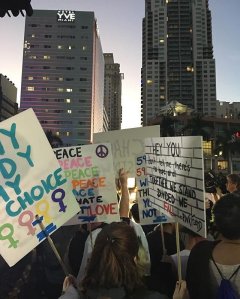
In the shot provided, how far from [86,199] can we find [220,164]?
91.1 metres

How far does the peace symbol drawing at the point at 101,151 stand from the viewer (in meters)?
4.43

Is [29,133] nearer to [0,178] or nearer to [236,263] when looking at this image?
[0,178]

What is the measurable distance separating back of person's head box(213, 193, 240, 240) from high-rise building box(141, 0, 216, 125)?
177 meters

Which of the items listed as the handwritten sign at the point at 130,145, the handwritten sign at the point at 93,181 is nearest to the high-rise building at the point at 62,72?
the handwritten sign at the point at 130,145

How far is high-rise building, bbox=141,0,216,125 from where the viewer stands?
18088 centimetres

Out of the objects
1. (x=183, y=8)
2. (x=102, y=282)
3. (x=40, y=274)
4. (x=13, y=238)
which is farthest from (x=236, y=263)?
(x=183, y=8)

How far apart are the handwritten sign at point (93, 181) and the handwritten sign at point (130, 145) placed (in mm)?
1853

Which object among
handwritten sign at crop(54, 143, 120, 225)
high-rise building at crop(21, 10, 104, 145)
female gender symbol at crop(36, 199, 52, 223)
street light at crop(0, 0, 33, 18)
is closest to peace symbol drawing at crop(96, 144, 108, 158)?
handwritten sign at crop(54, 143, 120, 225)

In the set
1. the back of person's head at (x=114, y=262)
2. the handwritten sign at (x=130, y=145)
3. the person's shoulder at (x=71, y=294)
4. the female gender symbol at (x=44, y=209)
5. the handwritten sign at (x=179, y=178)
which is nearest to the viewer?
the back of person's head at (x=114, y=262)

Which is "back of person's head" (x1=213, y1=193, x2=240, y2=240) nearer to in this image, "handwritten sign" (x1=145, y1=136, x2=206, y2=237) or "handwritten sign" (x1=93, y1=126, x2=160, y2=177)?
"handwritten sign" (x1=145, y1=136, x2=206, y2=237)

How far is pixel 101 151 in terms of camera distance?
14.6 feet

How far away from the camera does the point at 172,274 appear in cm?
343

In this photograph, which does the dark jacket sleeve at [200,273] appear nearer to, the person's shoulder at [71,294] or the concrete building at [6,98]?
the person's shoulder at [71,294]

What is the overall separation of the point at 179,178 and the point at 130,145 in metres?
3.17
